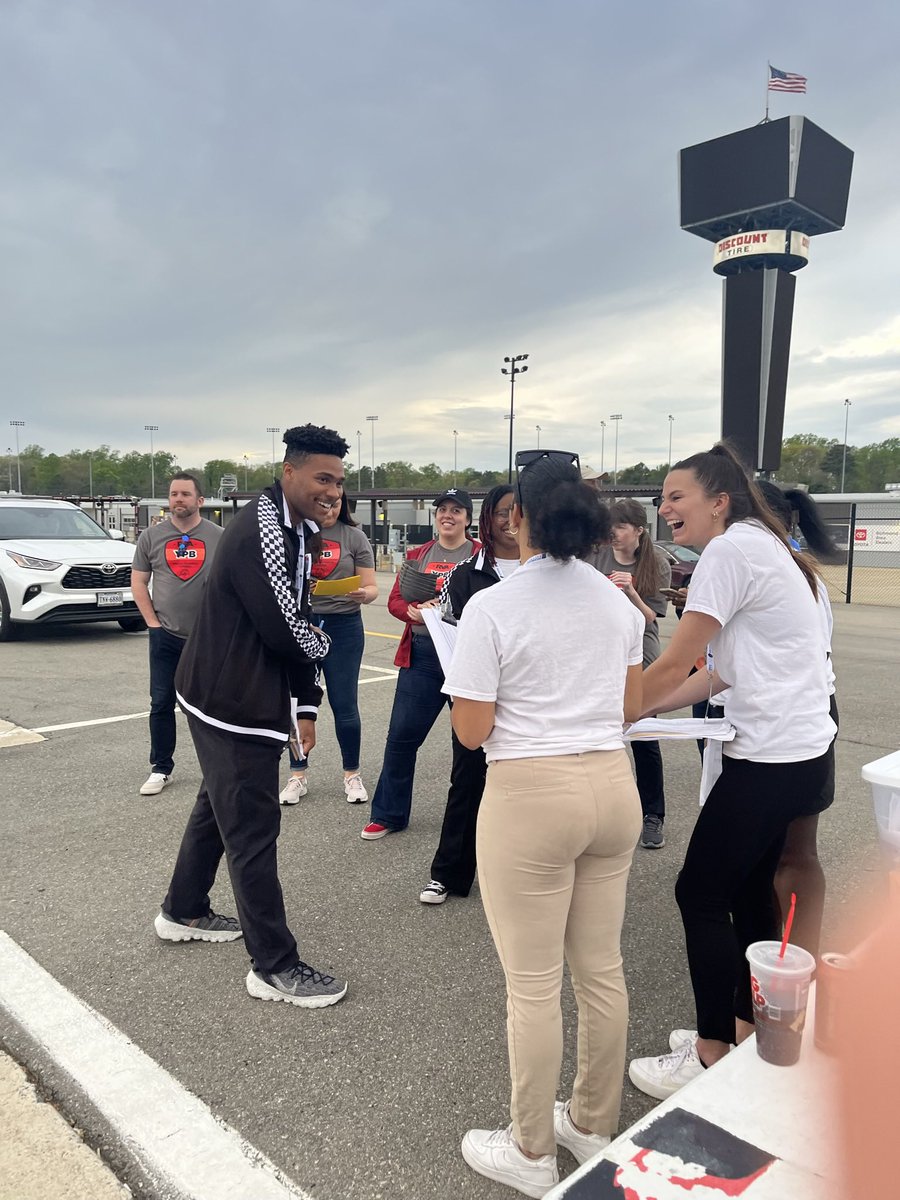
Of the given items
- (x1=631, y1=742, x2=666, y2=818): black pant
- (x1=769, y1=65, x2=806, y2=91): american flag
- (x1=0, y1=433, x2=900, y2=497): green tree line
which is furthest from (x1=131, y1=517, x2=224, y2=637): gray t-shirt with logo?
(x1=0, y1=433, x2=900, y2=497): green tree line

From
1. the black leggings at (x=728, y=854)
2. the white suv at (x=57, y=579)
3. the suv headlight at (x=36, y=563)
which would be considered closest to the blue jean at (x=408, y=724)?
the black leggings at (x=728, y=854)

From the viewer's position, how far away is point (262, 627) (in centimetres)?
276

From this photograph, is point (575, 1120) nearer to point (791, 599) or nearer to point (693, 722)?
point (693, 722)

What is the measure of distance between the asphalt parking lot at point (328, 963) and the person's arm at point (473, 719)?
1.19 metres

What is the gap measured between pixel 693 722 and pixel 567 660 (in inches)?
28.6

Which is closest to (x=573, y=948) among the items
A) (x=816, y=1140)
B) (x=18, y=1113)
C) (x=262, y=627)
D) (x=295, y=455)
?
(x=816, y=1140)

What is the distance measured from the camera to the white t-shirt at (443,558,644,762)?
6.33 feet

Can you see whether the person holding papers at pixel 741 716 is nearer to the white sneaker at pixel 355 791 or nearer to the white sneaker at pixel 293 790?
the white sneaker at pixel 355 791

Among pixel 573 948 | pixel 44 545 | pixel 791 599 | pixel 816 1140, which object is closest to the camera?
pixel 816 1140

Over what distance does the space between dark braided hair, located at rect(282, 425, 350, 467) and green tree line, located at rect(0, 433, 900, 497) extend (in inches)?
3543

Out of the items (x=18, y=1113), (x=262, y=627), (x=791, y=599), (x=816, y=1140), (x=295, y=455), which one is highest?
(x=295, y=455)

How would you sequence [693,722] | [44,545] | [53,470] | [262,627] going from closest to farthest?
[693,722], [262,627], [44,545], [53,470]

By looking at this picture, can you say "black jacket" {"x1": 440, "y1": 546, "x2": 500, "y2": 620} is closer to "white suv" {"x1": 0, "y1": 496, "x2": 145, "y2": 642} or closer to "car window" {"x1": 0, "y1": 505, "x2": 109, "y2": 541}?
"white suv" {"x1": 0, "y1": 496, "x2": 145, "y2": 642}

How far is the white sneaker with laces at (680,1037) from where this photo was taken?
2.62m
